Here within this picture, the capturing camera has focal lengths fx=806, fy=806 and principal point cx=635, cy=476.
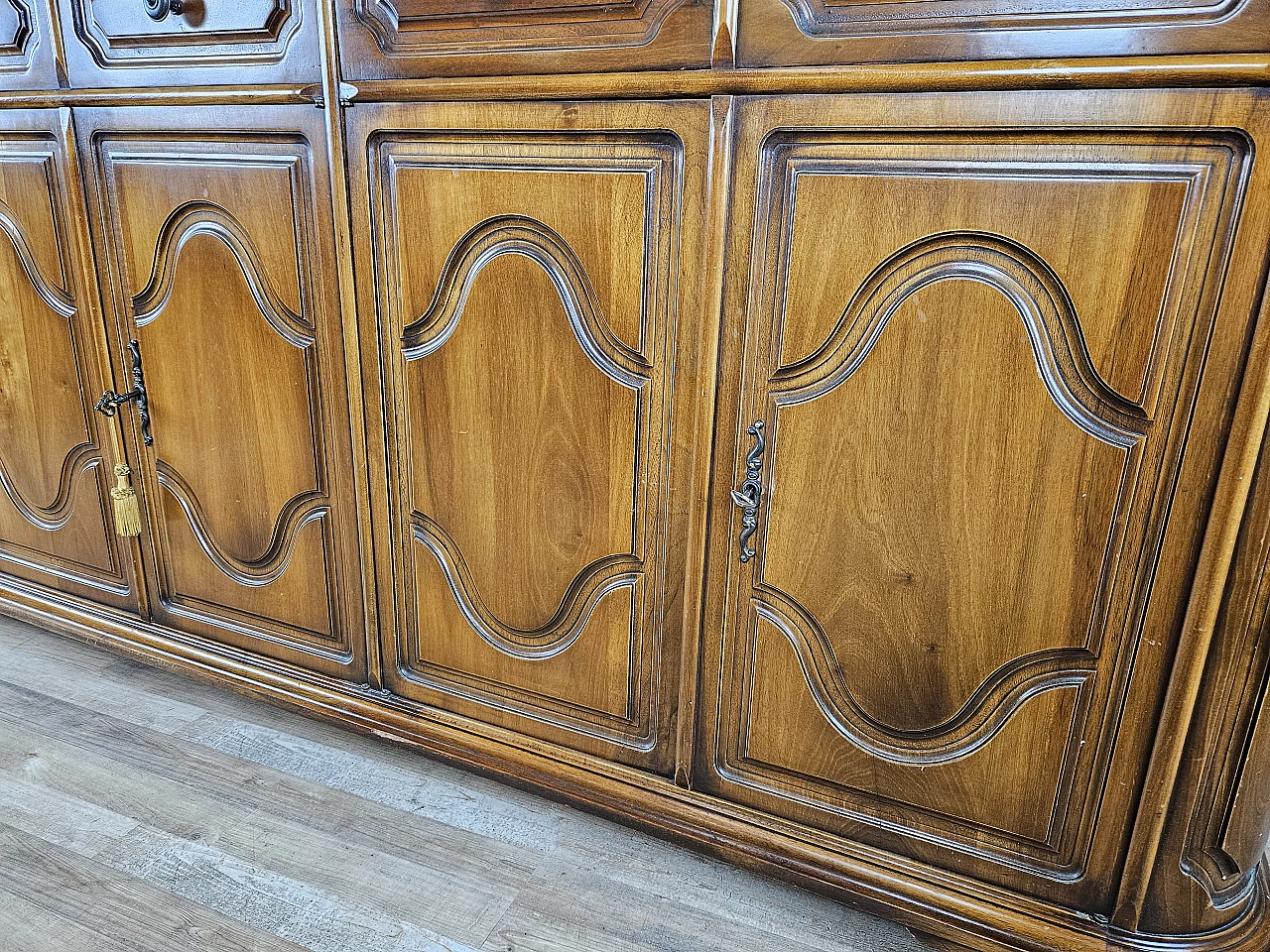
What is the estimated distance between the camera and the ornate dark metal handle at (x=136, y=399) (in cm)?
135

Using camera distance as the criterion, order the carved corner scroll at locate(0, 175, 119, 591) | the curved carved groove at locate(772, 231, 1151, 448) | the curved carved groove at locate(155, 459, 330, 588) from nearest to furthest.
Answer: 1. the curved carved groove at locate(772, 231, 1151, 448)
2. the curved carved groove at locate(155, 459, 330, 588)
3. the carved corner scroll at locate(0, 175, 119, 591)

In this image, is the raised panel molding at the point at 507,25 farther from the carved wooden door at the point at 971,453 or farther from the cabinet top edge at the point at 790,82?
the carved wooden door at the point at 971,453

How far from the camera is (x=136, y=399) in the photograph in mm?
1380

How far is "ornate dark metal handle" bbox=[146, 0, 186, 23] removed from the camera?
1.11 m

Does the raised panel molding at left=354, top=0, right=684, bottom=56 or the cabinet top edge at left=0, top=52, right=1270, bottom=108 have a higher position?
the raised panel molding at left=354, top=0, right=684, bottom=56

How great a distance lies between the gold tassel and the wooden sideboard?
0.08 meters

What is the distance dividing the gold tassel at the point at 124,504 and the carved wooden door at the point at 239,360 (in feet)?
0.09

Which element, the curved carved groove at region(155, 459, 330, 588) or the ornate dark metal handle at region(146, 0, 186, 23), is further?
the curved carved groove at region(155, 459, 330, 588)

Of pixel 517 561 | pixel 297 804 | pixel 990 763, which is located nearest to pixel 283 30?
pixel 517 561

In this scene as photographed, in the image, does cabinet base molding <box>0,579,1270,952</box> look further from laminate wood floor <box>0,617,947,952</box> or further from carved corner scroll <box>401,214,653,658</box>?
carved corner scroll <box>401,214,653,658</box>

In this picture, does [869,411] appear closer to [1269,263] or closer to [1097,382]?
[1097,382]

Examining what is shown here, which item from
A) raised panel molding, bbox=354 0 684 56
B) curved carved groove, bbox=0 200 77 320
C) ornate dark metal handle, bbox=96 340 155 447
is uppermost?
raised panel molding, bbox=354 0 684 56

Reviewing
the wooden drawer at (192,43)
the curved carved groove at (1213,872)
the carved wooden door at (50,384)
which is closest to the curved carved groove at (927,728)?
the curved carved groove at (1213,872)

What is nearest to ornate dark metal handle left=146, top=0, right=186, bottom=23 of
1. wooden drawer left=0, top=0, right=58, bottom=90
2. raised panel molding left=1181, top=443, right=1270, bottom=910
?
wooden drawer left=0, top=0, right=58, bottom=90
